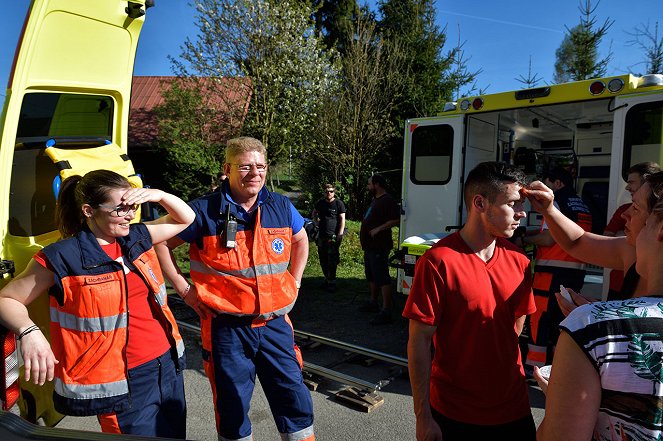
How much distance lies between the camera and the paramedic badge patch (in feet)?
9.19

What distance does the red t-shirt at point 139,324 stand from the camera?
226 centimetres

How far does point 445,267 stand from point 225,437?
163 centimetres

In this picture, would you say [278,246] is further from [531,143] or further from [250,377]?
[531,143]

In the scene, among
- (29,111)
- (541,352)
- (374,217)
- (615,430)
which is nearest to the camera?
(615,430)

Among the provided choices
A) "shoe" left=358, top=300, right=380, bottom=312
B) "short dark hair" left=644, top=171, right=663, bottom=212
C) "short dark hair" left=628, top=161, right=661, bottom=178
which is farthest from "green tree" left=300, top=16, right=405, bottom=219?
"short dark hair" left=644, top=171, right=663, bottom=212

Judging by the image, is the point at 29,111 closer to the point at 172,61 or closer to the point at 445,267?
the point at 445,267

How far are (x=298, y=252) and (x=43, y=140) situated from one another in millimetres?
2177

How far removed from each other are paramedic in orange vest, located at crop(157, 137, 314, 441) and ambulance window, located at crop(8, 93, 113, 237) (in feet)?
4.20

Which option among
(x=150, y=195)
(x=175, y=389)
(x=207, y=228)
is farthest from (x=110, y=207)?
(x=175, y=389)

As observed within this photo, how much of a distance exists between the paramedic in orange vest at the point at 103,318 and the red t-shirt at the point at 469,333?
1306 millimetres

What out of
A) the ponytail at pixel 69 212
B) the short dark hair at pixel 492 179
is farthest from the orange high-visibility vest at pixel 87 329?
the short dark hair at pixel 492 179

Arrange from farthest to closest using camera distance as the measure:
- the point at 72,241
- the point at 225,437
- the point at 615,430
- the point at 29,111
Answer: the point at 29,111, the point at 225,437, the point at 72,241, the point at 615,430

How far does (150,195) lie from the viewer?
236cm

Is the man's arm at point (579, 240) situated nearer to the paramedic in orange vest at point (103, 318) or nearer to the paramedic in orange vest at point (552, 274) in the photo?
the paramedic in orange vest at point (103, 318)
